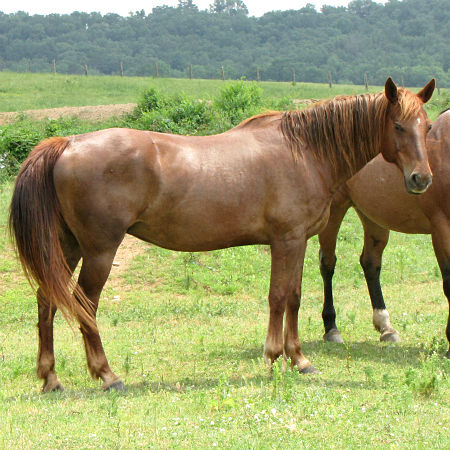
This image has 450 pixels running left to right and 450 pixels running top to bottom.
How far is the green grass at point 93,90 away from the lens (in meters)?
38.1

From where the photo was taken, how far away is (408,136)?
5.66 metres

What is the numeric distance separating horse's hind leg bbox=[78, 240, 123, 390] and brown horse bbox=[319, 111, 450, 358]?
3.28 meters

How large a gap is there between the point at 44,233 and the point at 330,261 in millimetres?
4217

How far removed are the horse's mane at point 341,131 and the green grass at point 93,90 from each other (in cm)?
3056

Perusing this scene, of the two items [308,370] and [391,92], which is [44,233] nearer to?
[308,370]

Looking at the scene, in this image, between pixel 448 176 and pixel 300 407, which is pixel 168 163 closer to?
pixel 300 407

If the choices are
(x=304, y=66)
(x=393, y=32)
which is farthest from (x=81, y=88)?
(x=393, y=32)

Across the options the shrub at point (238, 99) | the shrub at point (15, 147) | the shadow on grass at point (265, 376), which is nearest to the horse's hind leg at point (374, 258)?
the shadow on grass at point (265, 376)

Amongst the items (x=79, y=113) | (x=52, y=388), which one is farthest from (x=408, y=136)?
(x=79, y=113)

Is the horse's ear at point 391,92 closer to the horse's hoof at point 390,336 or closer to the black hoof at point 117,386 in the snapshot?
the horse's hoof at point 390,336

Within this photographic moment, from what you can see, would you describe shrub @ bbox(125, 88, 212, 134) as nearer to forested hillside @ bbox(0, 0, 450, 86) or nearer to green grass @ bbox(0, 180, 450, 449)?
green grass @ bbox(0, 180, 450, 449)

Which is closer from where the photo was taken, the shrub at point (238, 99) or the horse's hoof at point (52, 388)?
the horse's hoof at point (52, 388)

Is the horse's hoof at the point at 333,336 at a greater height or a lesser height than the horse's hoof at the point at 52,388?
lesser

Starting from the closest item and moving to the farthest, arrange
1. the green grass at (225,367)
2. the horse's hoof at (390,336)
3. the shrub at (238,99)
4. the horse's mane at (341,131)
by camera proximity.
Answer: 1. the green grass at (225,367)
2. the horse's mane at (341,131)
3. the horse's hoof at (390,336)
4. the shrub at (238,99)
